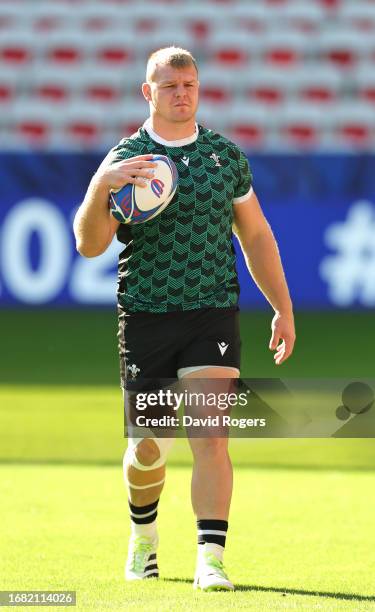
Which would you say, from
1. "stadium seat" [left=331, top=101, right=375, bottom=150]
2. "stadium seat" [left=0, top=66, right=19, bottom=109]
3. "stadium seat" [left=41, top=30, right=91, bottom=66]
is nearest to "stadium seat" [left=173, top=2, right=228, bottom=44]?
"stadium seat" [left=41, top=30, right=91, bottom=66]

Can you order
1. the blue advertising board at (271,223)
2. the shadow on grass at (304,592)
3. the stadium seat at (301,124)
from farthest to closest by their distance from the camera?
the stadium seat at (301,124), the blue advertising board at (271,223), the shadow on grass at (304,592)

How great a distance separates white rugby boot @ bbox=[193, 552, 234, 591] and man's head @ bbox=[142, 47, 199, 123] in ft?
5.16

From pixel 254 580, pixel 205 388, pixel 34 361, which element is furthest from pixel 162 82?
pixel 34 361

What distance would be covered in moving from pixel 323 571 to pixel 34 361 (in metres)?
7.14

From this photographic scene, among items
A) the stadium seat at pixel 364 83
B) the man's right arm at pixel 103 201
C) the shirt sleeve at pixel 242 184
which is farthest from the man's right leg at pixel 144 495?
the stadium seat at pixel 364 83

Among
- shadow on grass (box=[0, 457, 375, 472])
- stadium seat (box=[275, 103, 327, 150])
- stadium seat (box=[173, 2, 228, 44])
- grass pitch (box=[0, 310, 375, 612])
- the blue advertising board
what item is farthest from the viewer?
stadium seat (box=[173, 2, 228, 44])

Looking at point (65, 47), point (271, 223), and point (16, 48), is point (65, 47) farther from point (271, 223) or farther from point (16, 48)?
point (271, 223)

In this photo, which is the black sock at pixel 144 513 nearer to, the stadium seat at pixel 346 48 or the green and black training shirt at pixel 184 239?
the green and black training shirt at pixel 184 239

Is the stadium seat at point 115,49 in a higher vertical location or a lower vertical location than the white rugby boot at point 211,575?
higher

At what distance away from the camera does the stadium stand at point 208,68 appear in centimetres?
1811

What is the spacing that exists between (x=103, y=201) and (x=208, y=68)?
45.1 feet

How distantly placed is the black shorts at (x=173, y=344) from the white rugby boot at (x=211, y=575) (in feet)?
2.16

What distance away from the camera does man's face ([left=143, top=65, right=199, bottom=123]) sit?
5.21 m

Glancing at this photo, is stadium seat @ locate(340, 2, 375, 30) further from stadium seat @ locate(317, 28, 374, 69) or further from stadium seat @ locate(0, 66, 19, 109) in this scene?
stadium seat @ locate(0, 66, 19, 109)
